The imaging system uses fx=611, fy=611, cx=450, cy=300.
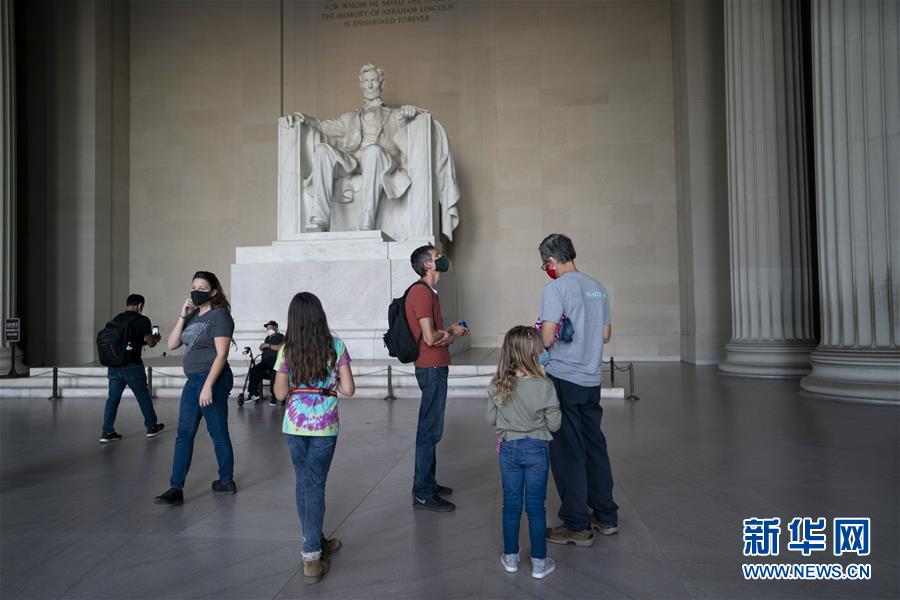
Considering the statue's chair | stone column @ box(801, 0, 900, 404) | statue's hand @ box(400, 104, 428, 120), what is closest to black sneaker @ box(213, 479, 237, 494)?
stone column @ box(801, 0, 900, 404)

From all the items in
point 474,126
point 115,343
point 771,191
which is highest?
point 474,126

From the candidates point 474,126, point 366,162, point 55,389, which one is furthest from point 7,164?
point 474,126

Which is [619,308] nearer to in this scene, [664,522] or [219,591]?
[664,522]

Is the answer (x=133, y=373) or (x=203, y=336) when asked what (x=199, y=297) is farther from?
(x=133, y=373)

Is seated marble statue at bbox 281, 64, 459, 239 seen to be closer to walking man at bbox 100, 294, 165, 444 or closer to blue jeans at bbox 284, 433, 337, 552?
walking man at bbox 100, 294, 165, 444

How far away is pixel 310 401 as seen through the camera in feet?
8.96

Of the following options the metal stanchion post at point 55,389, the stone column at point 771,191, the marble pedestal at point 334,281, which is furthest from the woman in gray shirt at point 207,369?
the stone column at point 771,191

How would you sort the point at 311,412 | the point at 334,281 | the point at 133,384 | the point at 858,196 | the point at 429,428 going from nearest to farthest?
the point at 311,412, the point at 429,428, the point at 133,384, the point at 858,196, the point at 334,281

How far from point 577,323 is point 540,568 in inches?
45.3

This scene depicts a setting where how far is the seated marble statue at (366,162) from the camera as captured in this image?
427 inches

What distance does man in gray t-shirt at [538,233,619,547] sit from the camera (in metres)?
3.01

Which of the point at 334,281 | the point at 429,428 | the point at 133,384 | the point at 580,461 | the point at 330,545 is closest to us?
the point at 330,545

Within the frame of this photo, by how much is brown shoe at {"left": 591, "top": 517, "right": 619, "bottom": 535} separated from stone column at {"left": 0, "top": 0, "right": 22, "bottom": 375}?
1135 centimetres

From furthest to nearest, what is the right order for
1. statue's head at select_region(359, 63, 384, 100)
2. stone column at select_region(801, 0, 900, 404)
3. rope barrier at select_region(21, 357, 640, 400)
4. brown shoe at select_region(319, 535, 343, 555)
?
statue's head at select_region(359, 63, 384, 100)
rope barrier at select_region(21, 357, 640, 400)
stone column at select_region(801, 0, 900, 404)
brown shoe at select_region(319, 535, 343, 555)
